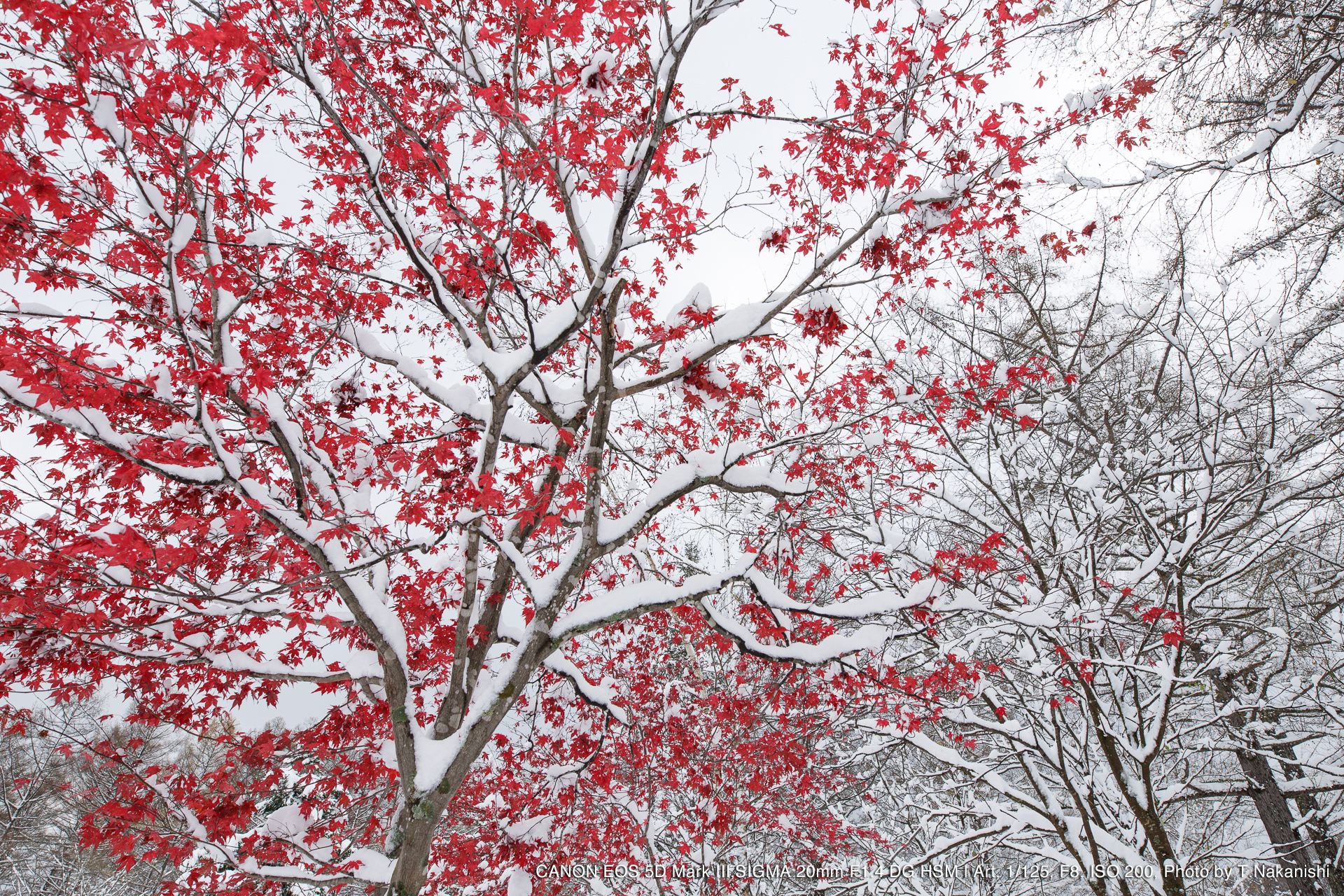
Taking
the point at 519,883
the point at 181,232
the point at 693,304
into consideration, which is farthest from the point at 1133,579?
the point at 181,232

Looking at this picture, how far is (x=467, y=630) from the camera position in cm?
436

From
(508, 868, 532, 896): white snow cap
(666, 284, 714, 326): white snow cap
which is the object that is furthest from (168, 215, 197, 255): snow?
(508, 868, 532, 896): white snow cap

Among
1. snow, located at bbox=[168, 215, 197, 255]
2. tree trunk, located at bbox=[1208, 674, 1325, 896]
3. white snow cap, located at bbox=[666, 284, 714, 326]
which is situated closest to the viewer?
snow, located at bbox=[168, 215, 197, 255]

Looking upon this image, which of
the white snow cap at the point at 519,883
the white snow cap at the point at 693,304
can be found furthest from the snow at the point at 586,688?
the white snow cap at the point at 693,304

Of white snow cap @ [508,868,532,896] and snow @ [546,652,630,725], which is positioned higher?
snow @ [546,652,630,725]

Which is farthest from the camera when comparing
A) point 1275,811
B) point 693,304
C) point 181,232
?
point 1275,811

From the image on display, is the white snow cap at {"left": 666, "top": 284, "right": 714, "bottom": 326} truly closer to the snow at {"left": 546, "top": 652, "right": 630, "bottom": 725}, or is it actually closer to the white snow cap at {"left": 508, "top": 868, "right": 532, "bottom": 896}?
the snow at {"left": 546, "top": 652, "right": 630, "bottom": 725}

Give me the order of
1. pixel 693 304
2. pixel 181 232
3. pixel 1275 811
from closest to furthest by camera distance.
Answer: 1. pixel 181 232
2. pixel 693 304
3. pixel 1275 811

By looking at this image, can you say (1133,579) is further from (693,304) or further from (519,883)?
(519,883)

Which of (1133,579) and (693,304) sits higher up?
(693,304)

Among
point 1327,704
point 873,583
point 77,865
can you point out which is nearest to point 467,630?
point 873,583

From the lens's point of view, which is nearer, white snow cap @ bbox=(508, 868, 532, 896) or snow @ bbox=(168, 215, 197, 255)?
snow @ bbox=(168, 215, 197, 255)

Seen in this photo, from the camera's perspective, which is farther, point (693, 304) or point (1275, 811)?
point (1275, 811)

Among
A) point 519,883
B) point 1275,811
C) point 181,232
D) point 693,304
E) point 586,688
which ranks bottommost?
point 519,883
